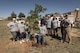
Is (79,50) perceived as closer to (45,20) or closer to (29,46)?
(29,46)

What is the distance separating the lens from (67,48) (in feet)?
37.4

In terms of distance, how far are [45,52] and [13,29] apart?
3994mm

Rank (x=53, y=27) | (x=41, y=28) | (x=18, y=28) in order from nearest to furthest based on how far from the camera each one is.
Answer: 1. (x=41, y=28)
2. (x=18, y=28)
3. (x=53, y=27)

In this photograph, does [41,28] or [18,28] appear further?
[18,28]

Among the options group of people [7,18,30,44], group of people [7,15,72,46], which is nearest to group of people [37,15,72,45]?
group of people [7,15,72,46]

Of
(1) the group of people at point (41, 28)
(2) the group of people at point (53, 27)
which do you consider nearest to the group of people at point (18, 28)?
(1) the group of people at point (41, 28)

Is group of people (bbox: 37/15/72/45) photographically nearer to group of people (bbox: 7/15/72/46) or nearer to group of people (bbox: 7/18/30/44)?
group of people (bbox: 7/15/72/46)

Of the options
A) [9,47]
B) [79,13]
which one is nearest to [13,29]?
[9,47]

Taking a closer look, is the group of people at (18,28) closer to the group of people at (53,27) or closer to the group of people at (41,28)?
the group of people at (41,28)

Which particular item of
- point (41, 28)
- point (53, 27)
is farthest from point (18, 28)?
point (53, 27)

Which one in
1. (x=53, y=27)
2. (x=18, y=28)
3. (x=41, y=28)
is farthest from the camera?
(x=53, y=27)

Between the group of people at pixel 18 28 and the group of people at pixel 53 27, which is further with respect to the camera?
the group of people at pixel 18 28

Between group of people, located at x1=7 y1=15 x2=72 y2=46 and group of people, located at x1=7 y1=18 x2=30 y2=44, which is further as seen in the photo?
group of people, located at x1=7 y1=18 x2=30 y2=44

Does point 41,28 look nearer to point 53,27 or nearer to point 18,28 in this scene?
point 18,28
